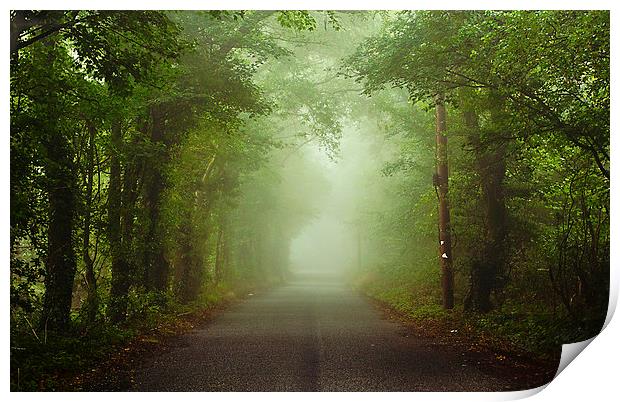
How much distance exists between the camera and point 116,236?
9.13 meters

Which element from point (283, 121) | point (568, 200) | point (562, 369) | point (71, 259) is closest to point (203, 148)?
point (283, 121)

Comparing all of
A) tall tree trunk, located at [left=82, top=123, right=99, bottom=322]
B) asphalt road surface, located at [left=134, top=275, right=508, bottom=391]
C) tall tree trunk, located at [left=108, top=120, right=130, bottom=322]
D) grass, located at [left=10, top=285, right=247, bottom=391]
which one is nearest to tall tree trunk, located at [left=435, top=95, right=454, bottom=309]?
asphalt road surface, located at [left=134, top=275, right=508, bottom=391]

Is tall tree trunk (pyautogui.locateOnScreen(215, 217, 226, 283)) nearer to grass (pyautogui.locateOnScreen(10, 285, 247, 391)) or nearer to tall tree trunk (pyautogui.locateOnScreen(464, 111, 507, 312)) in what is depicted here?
grass (pyautogui.locateOnScreen(10, 285, 247, 391))

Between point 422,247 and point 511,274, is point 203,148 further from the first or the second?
point 511,274

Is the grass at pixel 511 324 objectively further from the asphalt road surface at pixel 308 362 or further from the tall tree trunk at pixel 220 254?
the tall tree trunk at pixel 220 254

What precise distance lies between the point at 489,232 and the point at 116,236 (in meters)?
6.31

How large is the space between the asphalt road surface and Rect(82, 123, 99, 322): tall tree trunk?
1.34 m

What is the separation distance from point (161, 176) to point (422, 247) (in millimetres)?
6600

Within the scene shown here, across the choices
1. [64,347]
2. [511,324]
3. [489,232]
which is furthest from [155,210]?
[511,324]

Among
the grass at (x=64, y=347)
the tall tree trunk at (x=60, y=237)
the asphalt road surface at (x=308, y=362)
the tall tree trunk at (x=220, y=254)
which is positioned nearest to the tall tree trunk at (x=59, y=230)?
the tall tree trunk at (x=60, y=237)

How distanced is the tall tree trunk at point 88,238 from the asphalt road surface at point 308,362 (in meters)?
1.34

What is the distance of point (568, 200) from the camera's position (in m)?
8.73

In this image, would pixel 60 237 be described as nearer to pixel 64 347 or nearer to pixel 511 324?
pixel 64 347
